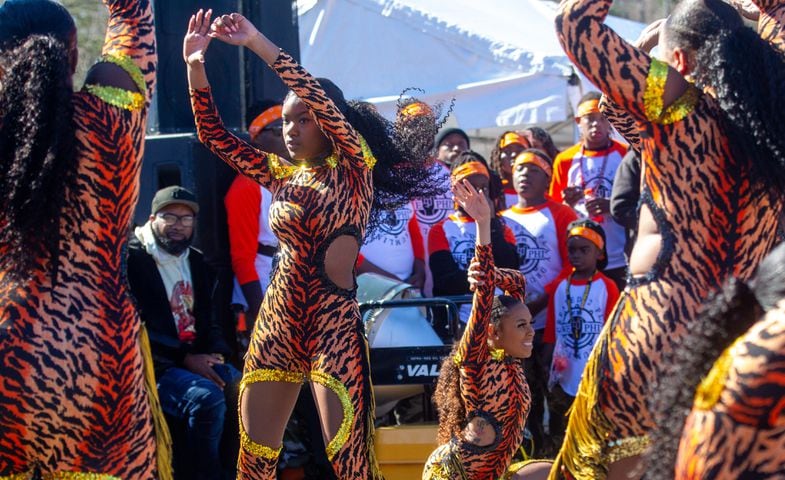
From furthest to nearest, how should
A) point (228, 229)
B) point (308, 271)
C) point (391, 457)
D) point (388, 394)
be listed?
point (228, 229) → point (388, 394) → point (391, 457) → point (308, 271)

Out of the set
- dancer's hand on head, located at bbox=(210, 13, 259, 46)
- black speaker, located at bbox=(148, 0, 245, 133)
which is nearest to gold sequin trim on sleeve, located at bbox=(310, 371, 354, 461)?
dancer's hand on head, located at bbox=(210, 13, 259, 46)

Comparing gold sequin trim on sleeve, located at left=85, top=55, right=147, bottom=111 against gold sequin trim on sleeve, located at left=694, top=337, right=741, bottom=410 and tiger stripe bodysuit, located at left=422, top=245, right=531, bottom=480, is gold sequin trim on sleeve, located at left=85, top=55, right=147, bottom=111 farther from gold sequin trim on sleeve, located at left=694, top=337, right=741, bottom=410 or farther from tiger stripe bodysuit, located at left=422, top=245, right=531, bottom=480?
tiger stripe bodysuit, located at left=422, top=245, right=531, bottom=480

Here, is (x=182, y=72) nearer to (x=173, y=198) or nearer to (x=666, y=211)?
(x=173, y=198)

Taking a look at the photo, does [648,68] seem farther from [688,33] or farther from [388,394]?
[388,394]

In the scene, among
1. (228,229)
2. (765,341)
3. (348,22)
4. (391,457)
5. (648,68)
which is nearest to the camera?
(765,341)

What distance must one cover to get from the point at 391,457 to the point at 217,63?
2.88 meters

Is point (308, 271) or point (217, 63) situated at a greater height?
point (217, 63)

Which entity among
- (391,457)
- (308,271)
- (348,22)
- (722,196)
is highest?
(348,22)

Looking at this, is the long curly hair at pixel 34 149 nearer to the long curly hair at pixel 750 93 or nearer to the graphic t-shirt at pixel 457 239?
the long curly hair at pixel 750 93

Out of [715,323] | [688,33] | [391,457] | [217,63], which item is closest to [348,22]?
[217,63]

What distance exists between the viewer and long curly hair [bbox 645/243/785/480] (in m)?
2.13

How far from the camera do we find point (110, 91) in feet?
10.6

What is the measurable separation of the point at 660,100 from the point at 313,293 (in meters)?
2.09

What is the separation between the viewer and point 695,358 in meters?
2.16
